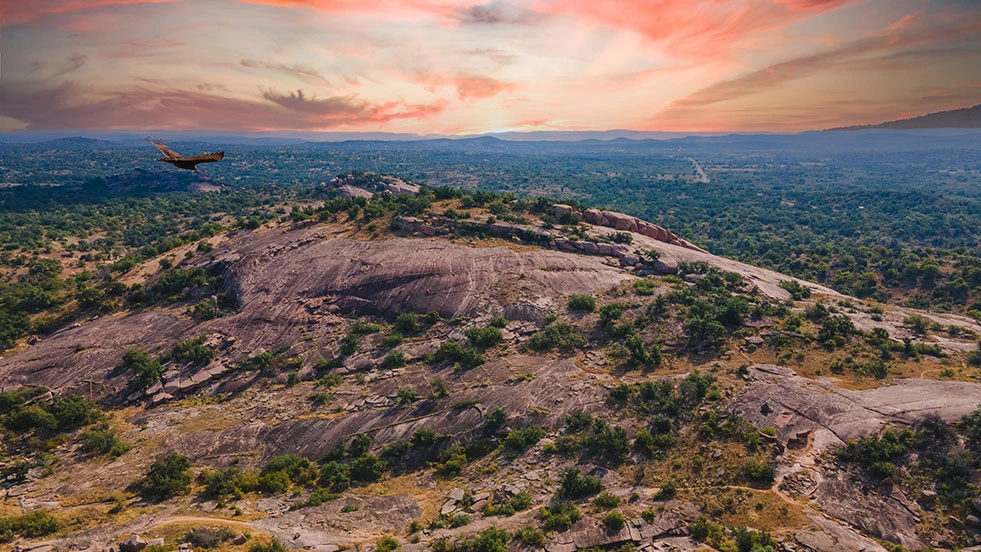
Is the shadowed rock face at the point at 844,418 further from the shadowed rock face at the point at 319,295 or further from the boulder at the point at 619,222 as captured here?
the boulder at the point at 619,222

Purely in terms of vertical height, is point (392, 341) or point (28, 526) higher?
point (392, 341)

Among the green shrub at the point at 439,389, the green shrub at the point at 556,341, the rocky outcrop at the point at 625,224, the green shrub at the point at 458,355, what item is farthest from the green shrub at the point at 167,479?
the rocky outcrop at the point at 625,224

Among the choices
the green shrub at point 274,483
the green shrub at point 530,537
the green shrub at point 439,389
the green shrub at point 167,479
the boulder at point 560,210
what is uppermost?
the boulder at point 560,210

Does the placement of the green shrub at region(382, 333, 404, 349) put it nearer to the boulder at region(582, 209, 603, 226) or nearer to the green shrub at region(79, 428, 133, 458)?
the green shrub at region(79, 428, 133, 458)

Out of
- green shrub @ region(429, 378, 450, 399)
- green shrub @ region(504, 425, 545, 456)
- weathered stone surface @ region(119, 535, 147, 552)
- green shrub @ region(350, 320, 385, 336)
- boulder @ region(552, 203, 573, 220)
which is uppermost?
boulder @ region(552, 203, 573, 220)

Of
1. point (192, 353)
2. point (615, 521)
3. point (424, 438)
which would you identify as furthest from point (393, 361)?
point (615, 521)

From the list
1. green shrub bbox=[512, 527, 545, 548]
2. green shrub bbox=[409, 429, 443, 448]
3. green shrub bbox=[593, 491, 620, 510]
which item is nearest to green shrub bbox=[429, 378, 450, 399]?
green shrub bbox=[409, 429, 443, 448]

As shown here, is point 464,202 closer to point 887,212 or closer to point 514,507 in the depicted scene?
point 514,507

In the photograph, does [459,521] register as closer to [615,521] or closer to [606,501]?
[606,501]
